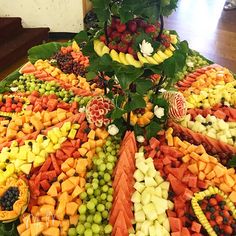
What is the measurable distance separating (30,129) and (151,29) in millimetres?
1039

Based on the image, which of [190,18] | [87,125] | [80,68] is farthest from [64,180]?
[190,18]

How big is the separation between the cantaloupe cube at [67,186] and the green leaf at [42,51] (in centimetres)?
165

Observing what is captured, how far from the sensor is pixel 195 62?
2.82 meters

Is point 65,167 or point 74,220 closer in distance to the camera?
point 74,220

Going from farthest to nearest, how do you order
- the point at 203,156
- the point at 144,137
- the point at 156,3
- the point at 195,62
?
the point at 195,62 → the point at 144,137 → the point at 203,156 → the point at 156,3

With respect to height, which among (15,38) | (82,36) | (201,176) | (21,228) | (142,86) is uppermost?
(82,36)

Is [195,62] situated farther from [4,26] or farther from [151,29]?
[4,26]

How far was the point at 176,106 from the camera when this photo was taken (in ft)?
5.99

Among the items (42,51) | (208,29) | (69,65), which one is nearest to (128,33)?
(69,65)

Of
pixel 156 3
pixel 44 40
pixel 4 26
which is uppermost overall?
pixel 156 3

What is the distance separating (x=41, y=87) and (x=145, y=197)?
54.6 inches

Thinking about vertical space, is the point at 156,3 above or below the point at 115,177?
above

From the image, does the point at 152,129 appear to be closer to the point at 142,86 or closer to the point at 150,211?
the point at 142,86

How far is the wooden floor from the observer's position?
398cm
